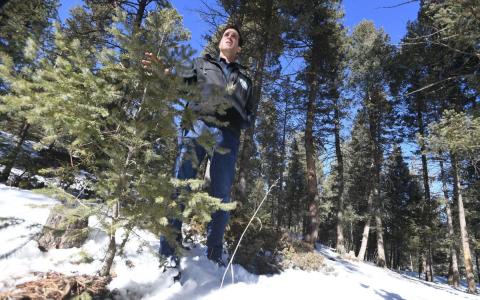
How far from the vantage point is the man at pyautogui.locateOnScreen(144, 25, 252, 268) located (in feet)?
8.75

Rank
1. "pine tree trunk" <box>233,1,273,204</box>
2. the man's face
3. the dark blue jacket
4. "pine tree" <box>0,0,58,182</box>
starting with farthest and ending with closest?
"pine tree trunk" <box>233,1,273,204</box>, the man's face, the dark blue jacket, "pine tree" <box>0,0,58,182</box>

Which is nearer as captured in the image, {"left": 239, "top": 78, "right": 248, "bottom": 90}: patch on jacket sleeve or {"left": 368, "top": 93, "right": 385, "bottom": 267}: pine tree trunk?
{"left": 239, "top": 78, "right": 248, "bottom": 90}: patch on jacket sleeve

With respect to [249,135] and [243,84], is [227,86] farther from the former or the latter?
[249,135]

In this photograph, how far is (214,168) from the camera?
303 centimetres

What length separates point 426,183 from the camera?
701 inches

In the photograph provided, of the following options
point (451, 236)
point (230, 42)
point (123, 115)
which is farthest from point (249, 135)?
point (451, 236)

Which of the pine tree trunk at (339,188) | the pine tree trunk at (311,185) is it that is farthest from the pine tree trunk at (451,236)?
the pine tree trunk at (311,185)

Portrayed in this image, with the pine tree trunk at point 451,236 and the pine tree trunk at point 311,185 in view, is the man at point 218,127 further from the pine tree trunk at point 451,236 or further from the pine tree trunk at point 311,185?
the pine tree trunk at point 451,236

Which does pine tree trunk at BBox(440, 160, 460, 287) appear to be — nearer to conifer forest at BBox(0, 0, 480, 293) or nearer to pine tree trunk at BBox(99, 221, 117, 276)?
conifer forest at BBox(0, 0, 480, 293)

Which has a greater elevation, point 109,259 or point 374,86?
point 374,86

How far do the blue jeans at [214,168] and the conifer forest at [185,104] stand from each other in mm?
179

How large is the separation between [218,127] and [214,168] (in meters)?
0.43

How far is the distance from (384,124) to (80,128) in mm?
20207

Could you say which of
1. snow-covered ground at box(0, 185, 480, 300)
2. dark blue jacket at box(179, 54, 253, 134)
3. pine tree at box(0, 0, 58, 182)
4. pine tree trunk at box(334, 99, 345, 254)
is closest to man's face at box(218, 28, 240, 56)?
dark blue jacket at box(179, 54, 253, 134)
